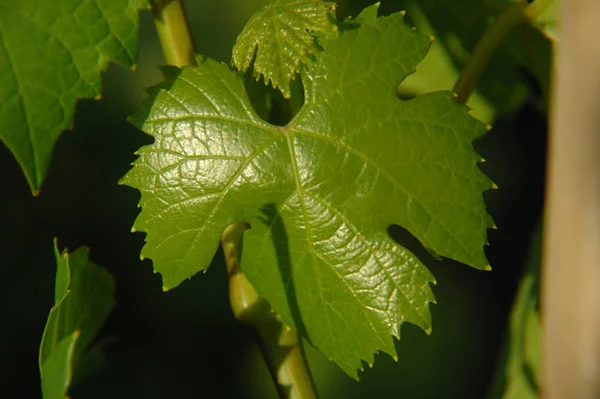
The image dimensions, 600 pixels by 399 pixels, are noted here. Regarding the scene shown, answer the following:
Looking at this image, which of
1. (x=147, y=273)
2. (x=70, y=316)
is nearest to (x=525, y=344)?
(x=147, y=273)

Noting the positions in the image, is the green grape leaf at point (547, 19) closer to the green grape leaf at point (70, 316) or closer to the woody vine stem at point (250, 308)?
the woody vine stem at point (250, 308)

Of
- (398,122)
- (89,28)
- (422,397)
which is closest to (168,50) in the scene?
(89,28)

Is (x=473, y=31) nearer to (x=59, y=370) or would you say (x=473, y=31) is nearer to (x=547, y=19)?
(x=547, y=19)

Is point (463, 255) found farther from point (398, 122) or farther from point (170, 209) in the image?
point (170, 209)

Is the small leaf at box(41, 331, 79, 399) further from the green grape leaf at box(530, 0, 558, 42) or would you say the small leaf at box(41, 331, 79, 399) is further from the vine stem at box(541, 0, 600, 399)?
the green grape leaf at box(530, 0, 558, 42)

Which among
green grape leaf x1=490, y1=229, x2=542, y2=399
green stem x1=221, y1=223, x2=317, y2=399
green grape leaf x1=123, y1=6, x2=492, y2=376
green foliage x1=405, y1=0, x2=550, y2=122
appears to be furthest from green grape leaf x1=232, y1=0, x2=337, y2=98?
green grape leaf x1=490, y1=229, x2=542, y2=399

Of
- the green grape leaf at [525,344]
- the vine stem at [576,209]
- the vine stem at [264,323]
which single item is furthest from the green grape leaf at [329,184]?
the green grape leaf at [525,344]
